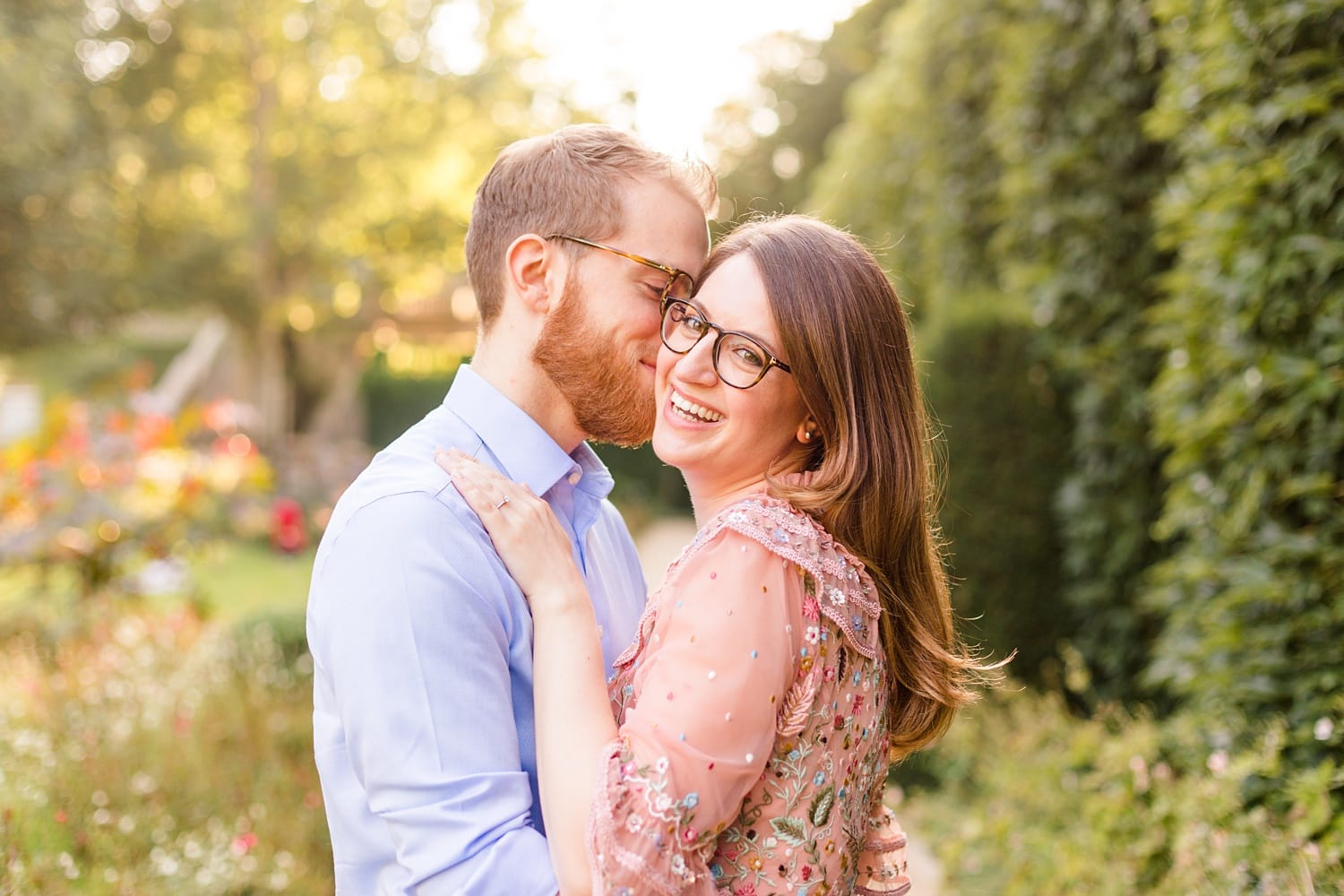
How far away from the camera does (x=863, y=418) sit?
1975 mm

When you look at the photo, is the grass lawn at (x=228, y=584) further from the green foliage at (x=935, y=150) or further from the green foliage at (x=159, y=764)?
the green foliage at (x=935, y=150)

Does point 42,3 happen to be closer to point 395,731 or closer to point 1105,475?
point 1105,475

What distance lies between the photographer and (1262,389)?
368 cm

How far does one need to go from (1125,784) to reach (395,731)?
342 cm

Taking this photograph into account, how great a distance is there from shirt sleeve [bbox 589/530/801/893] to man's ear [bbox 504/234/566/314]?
756 millimetres

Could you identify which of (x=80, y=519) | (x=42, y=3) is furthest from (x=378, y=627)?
(x=42, y=3)

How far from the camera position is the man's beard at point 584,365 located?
7.22ft

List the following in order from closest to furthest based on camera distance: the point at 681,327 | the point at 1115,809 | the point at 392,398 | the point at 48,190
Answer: the point at 681,327 → the point at 1115,809 → the point at 48,190 → the point at 392,398

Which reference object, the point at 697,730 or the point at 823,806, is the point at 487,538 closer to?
the point at 697,730

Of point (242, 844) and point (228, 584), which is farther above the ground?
point (242, 844)

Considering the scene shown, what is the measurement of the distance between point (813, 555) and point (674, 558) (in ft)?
1.04

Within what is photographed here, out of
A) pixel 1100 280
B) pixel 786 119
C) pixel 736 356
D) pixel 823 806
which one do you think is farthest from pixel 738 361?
pixel 786 119

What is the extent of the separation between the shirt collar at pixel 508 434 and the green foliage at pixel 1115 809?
2309mm

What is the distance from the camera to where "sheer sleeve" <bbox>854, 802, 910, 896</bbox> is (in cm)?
221
